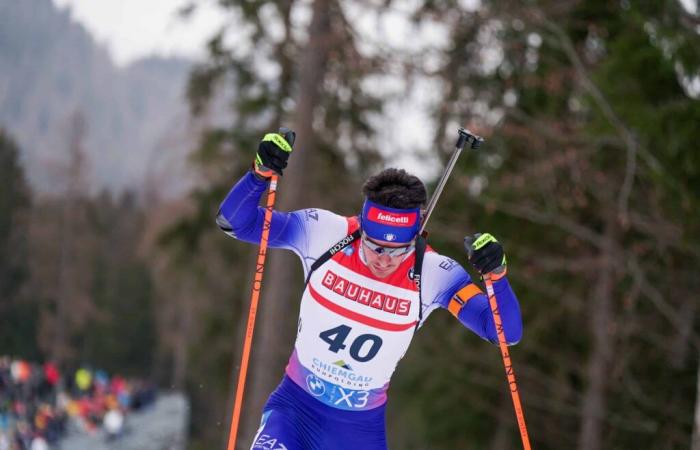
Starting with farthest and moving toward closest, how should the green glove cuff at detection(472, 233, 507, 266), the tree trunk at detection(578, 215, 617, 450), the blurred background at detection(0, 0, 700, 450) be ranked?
the tree trunk at detection(578, 215, 617, 450) → the blurred background at detection(0, 0, 700, 450) → the green glove cuff at detection(472, 233, 507, 266)

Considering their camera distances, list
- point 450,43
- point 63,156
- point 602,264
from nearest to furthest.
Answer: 1. point 602,264
2. point 450,43
3. point 63,156

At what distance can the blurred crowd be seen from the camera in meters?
22.4

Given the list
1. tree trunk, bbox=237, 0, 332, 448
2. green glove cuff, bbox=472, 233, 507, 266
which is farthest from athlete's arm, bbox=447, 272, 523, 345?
tree trunk, bbox=237, 0, 332, 448

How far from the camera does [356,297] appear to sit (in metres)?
3.81

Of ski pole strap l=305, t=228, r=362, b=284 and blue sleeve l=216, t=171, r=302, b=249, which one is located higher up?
blue sleeve l=216, t=171, r=302, b=249

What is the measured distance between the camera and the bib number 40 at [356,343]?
3807 mm

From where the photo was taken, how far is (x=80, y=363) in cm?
3741

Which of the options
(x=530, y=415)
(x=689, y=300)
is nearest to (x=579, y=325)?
(x=530, y=415)

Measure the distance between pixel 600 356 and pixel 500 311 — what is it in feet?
23.8

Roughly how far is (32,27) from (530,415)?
75.4 feet

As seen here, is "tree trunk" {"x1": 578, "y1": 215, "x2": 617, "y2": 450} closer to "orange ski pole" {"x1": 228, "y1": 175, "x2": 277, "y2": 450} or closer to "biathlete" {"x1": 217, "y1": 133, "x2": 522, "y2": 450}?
"biathlete" {"x1": 217, "y1": 133, "x2": 522, "y2": 450}

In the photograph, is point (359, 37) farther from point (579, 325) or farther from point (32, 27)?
point (32, 27)

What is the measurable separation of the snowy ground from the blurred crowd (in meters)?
0.43

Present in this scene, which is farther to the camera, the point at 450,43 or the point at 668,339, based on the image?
the point at 668,339
